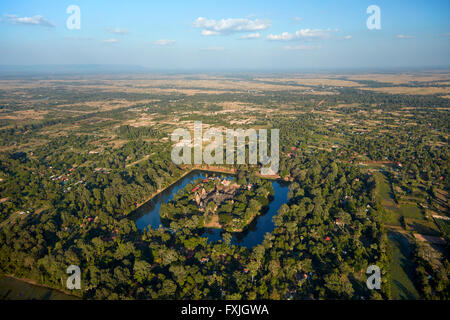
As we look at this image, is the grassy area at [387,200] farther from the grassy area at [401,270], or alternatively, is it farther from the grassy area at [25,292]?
the grassy area at [25,292]

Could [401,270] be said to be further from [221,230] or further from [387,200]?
[221,230]

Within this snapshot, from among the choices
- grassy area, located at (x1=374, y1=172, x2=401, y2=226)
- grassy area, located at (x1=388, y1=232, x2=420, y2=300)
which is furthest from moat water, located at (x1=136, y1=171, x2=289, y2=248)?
grassy area, located at (x1=374, y1=172, x2=401, y2=226)

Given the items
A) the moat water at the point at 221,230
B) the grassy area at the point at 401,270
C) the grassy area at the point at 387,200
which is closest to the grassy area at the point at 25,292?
the moat water at the point at 221,230

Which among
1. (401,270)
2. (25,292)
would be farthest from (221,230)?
(25,292)

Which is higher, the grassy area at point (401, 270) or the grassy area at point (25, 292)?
the grassy area at point (401, 270)
